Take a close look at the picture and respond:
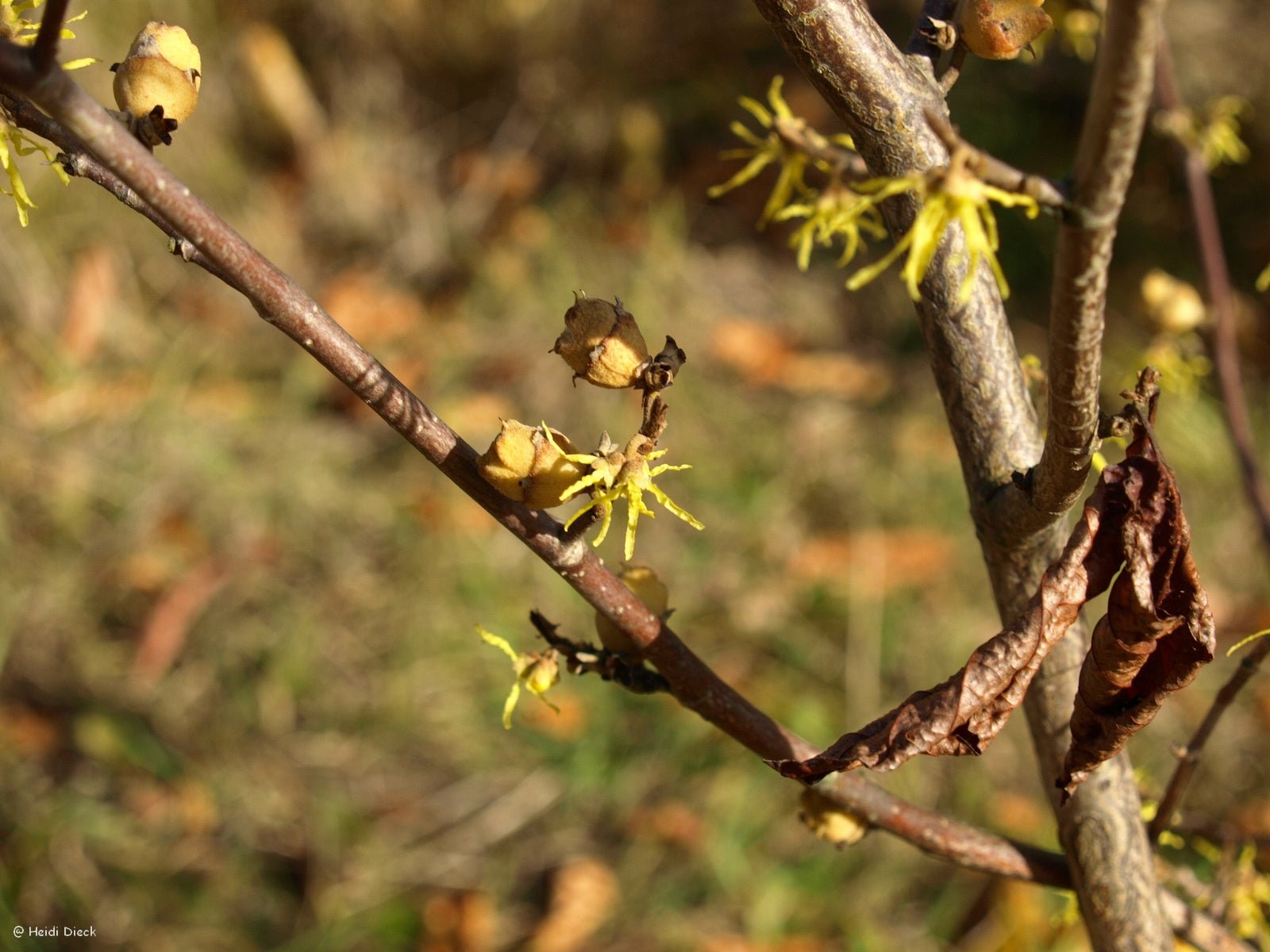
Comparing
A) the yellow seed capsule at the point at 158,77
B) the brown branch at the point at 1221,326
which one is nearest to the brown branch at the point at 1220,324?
the brown branch at the point at 1221,326

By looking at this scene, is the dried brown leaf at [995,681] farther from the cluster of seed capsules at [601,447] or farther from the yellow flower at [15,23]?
the yellow flower at [15,23]

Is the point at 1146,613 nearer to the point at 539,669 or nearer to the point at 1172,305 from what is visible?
the point at 539,669

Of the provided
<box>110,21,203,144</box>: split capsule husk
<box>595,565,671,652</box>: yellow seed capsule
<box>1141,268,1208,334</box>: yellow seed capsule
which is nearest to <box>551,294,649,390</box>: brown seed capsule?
<box>595,565,671,652</box>: yellow seed capsule

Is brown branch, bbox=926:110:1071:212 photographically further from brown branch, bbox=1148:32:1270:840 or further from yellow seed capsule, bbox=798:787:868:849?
brown branch, bbox=1148:32:1270:840

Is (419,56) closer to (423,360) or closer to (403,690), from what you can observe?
(423,360)

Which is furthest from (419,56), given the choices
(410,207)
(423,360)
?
(423,360)

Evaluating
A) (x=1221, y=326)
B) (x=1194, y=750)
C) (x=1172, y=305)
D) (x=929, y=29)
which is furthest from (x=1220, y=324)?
(x=929, y=29)
